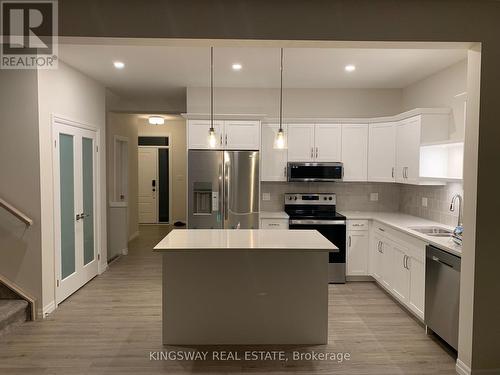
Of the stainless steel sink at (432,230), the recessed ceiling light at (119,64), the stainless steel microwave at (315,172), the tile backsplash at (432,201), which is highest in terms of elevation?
the recessed ceiling light at (119,64)

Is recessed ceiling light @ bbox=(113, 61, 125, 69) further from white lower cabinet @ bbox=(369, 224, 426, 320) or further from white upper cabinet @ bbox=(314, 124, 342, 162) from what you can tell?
white lower cabinet @ bbox=(369, 224, 426, 320)

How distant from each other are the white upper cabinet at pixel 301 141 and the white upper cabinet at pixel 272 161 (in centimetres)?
15

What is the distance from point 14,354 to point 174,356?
4.38ft

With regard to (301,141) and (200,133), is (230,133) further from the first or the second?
(301,141)

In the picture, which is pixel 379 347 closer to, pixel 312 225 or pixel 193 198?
pixel 312 225

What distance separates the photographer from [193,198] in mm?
5039

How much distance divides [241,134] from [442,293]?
10.1 feet

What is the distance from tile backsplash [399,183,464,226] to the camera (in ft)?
14.3

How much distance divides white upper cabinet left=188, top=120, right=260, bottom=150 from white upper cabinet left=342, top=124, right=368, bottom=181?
1.30 meters

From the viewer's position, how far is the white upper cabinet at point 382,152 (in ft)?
16.9

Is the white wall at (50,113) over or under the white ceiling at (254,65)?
under

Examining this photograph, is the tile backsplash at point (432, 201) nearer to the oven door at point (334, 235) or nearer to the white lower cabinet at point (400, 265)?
the white lower cabinet at point (400, 265)

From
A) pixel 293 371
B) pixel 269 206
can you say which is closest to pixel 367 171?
pixel 269 206
